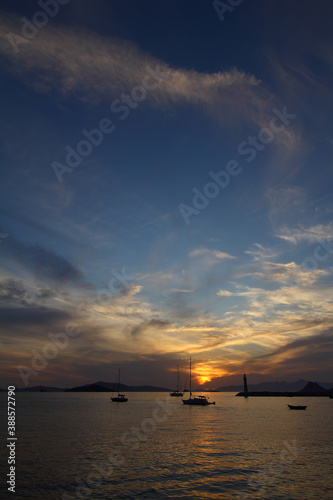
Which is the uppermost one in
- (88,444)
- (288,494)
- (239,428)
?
(288,494)

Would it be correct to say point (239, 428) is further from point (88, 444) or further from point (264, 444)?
point (88, 444)

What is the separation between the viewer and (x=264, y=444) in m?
47.0

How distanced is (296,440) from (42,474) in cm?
3834

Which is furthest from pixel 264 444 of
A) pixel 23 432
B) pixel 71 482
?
pixel 23 432

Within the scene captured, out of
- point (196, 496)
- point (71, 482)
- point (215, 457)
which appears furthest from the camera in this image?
point (215, 457)

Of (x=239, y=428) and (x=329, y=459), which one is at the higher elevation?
(x=329, y=459)

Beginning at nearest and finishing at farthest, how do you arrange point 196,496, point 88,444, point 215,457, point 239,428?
point 196,496, point 215,457, point 88,444, point 239,428

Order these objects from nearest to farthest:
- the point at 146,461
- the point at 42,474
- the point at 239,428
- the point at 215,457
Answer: the point at 42,474 → the point at 146,461 → the point at 215,457 → the point at 239,428

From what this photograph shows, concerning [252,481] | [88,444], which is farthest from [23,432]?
[252,481]

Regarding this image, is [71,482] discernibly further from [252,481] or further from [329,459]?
[329,459]

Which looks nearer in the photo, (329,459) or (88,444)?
(329,459)

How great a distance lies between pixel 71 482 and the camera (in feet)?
92.1

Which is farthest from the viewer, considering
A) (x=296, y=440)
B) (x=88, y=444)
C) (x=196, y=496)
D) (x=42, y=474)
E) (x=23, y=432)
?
(x=23, y=432)

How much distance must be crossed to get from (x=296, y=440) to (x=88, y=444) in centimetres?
3125
